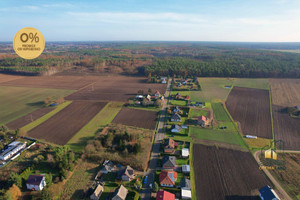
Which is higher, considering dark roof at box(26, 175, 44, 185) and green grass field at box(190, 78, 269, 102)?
green grass field at box(190, 78, 269, 102)

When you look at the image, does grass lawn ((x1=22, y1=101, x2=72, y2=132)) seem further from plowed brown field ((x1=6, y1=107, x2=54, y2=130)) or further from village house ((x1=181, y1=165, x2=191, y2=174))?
village house ((x1=181, y1=165, x2=191, y2=174))

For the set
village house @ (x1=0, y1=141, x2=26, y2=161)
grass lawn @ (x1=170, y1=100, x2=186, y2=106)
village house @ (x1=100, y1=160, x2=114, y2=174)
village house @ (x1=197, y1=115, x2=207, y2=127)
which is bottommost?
village house @ (x1=100, y1=160, x2=114, y2=174)

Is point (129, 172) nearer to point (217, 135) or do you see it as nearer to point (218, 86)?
point (217, 135)

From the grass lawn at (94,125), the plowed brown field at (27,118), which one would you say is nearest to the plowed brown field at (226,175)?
the grass lawn at (94,125)

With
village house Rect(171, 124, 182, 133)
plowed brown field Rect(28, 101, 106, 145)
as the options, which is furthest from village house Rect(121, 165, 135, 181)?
plowed brown field Rect(28, 101, 106, 145)

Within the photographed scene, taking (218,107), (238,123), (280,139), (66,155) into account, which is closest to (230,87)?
(218,107)

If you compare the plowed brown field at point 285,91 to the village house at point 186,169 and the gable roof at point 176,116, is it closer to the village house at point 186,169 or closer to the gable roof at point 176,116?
the gable roof at point 176,116
